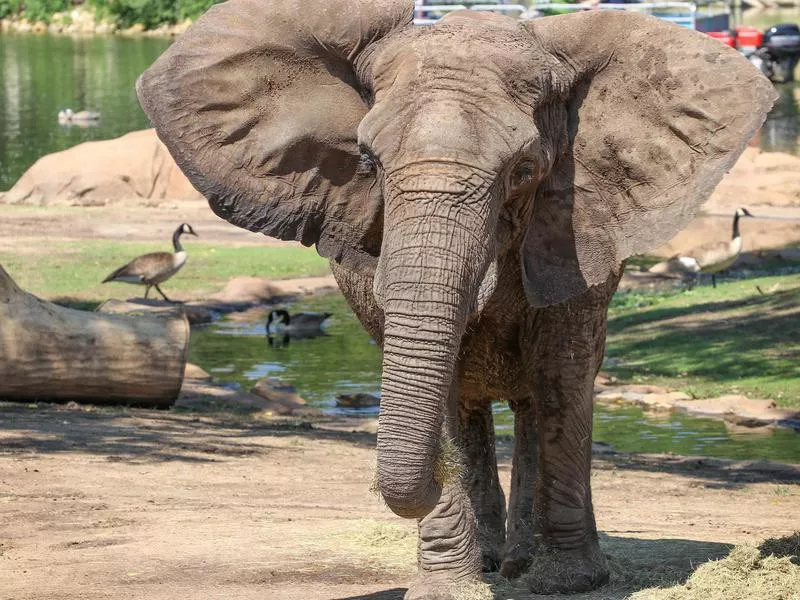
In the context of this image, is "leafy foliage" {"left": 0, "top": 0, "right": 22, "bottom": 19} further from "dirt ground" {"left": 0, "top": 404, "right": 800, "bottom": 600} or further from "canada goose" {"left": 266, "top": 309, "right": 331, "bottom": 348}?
"dirt ground" {"left": 0, "top": 404, "right": 800, "bottom": 600}

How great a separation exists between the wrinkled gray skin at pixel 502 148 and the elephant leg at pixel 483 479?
53cm

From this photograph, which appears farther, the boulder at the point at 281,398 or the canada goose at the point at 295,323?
the canada goose at the point at 295,323

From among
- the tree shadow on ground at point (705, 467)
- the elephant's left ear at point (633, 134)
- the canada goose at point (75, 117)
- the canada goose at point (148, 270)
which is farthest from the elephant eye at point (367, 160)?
the canada goose at point (75, 117)

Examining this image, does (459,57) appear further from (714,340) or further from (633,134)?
(714,340)

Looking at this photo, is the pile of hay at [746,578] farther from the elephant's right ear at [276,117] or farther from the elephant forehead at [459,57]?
the elephant forehead at [459,57]

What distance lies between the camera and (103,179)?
27.9 m

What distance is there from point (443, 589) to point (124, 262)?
1552 cm

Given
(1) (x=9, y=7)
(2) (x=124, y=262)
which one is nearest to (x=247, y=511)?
(2) (x=124, y=262)

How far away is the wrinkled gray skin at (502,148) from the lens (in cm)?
569

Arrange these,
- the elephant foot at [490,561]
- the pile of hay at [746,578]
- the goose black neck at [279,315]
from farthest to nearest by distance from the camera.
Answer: the goose black neck at [279,315]
the elephant foot at [490,561]
the pile of hay at [746,578]

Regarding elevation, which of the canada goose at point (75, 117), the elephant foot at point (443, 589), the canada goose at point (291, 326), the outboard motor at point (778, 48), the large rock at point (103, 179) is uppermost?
the outboard motor at point (778, 48)

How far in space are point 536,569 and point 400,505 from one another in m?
1.84

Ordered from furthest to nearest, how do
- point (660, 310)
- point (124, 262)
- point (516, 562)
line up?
1. point (124, 262)
2. point (660, 310)
3. point (516, 562)

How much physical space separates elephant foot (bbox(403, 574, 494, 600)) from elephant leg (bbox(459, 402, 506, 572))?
1.07 meters
